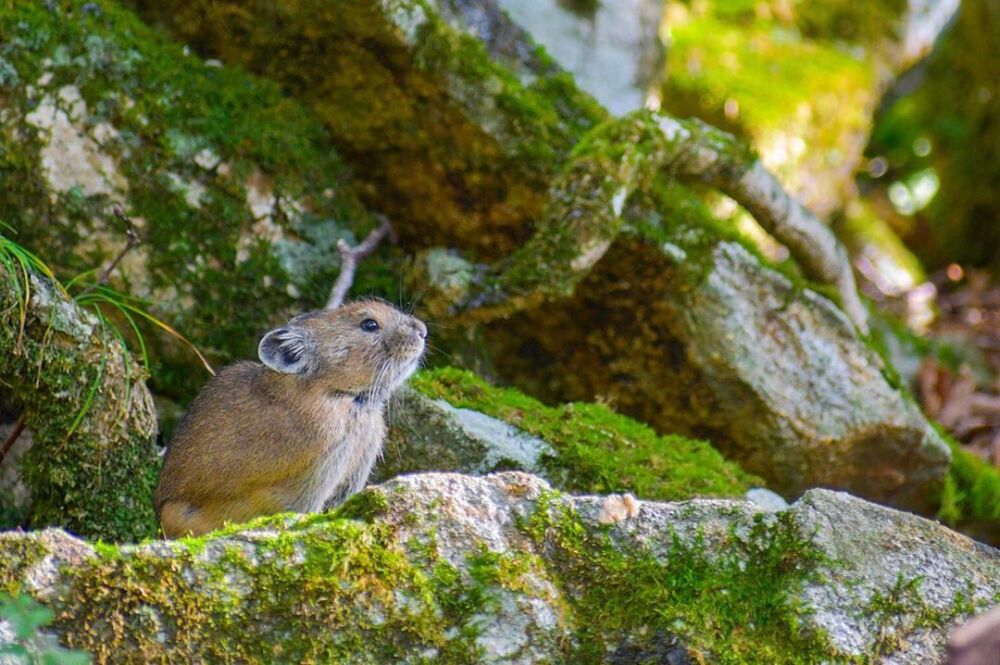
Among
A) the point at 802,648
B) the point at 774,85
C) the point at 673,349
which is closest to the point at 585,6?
the point at 774,85

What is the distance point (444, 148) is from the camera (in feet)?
24.2

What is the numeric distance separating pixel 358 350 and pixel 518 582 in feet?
8.68

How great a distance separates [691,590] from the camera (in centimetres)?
406

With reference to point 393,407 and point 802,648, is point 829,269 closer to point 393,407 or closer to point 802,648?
point 393,407

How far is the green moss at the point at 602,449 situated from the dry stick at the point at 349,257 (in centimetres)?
78

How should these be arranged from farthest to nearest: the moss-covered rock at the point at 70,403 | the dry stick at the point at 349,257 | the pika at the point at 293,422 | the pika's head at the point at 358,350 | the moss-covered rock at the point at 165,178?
the dry stick at the point at 349,257
the moss-covered rock at the point at 165,178
the pika's head at the point at 358,350
the pika at the point at 293,422
the moss-covered rock at the point at 70,403

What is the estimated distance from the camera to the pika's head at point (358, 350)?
Result: 20.6ft

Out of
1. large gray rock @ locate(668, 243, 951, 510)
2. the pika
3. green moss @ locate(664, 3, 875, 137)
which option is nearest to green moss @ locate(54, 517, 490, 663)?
the pika

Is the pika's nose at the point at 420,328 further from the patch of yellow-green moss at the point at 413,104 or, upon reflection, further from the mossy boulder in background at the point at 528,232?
the patch of yellow-green moss at the point at 413,104

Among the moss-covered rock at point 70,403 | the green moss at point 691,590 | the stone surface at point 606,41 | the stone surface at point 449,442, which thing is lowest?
the moss-covered rock at point 70,403

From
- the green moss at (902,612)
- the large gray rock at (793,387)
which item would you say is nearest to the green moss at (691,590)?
the green moss at (902,612)

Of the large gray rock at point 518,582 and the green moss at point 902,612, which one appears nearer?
the large gray rock at point 518,582

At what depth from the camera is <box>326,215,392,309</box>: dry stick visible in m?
6.99

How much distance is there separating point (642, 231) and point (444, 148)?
1.37 m
